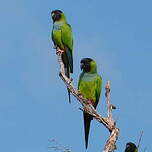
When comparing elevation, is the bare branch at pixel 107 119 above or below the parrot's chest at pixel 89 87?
below

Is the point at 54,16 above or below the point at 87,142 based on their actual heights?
above

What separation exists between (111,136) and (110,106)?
60 centimetres

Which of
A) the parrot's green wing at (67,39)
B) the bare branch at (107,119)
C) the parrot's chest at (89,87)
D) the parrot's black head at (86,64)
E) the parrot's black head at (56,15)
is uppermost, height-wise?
the parrot's black head at (56,15)

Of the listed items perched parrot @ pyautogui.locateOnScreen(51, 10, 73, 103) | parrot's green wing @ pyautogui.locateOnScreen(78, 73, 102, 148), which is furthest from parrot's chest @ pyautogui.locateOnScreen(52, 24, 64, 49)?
parrot's green wing @ pyautogui.locateOnScreen(78, 73, 102, 148)

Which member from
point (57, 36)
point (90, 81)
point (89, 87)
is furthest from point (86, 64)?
point (57, 36)

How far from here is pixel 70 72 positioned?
11.9 metres

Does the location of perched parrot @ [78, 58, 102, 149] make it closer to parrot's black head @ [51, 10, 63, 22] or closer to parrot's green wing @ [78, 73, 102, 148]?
parrot's green wing @ [78, 73, 102, 148]

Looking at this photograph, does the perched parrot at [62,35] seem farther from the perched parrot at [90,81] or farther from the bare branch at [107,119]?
the bare branch at [107,119]

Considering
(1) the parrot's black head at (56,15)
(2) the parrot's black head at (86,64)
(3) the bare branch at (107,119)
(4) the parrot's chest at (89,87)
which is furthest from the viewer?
(1) the parrot's black head at (56,15)

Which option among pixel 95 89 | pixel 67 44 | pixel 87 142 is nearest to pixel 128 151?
pixel 87 142

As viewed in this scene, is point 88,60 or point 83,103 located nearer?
point 83,103

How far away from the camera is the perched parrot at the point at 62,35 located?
1250cm

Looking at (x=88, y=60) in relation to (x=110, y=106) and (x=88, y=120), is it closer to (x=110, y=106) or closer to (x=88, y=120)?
(x=88, y=120)

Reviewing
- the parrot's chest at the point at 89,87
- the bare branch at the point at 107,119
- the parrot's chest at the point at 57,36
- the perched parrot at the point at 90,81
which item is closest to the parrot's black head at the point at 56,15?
the parrot's chest at the point at 57,36
